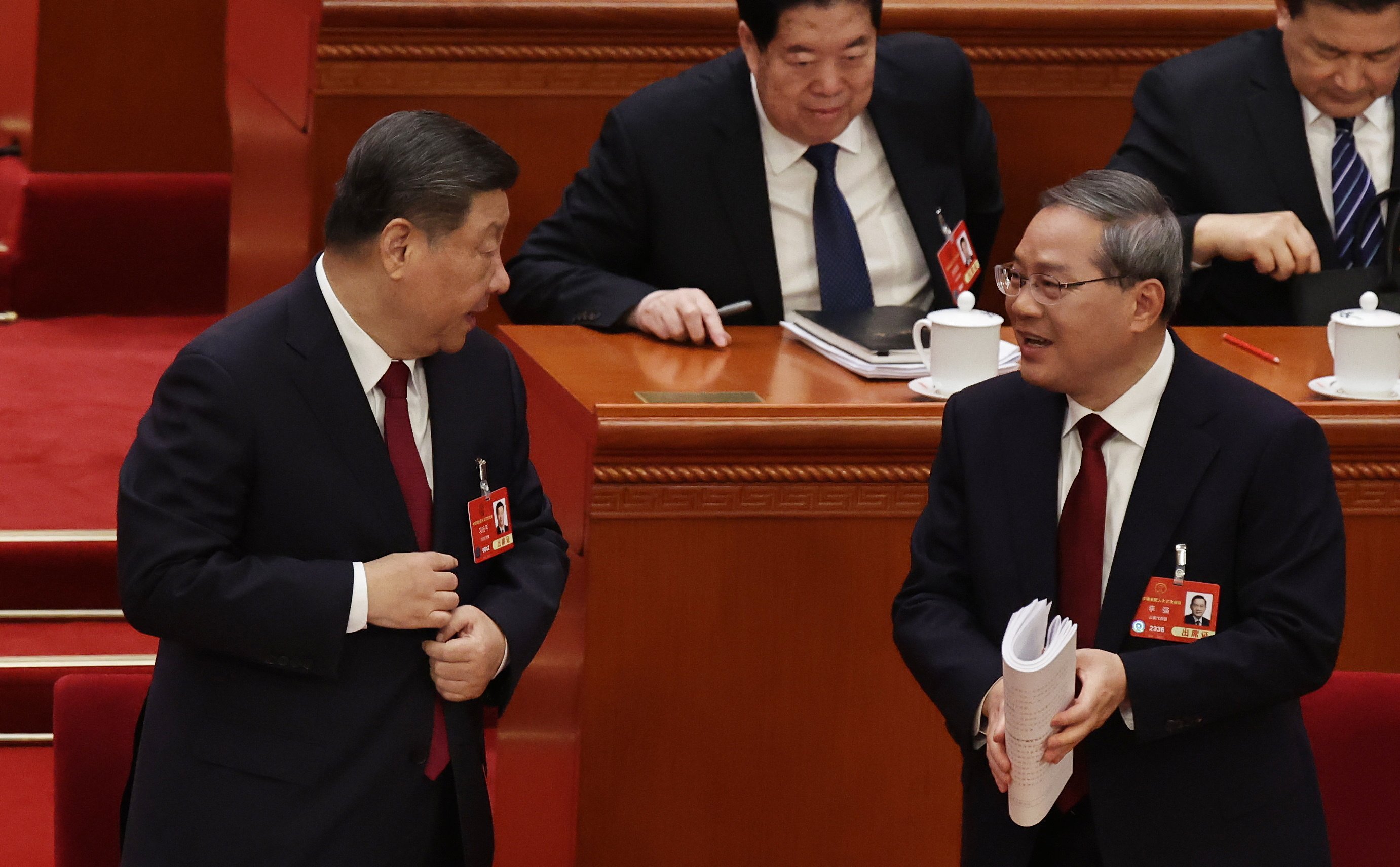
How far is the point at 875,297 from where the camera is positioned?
3023 millimetres

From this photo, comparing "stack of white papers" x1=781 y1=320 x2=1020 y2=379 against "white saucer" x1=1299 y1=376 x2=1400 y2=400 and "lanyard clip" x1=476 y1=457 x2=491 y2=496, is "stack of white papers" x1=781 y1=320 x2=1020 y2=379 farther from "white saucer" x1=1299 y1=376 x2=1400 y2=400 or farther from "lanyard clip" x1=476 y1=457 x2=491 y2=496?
"lanyard clip" x1=476 y1=457 x2=491 y2=496

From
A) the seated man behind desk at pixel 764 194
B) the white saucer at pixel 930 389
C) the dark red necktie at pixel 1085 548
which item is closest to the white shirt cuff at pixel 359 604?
the dark red necktie at pixel 1085 548

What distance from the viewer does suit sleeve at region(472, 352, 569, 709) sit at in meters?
1.92

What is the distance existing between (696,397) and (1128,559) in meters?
0.75

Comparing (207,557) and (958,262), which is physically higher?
(958,262)

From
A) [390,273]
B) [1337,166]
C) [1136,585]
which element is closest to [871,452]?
[1136,585]

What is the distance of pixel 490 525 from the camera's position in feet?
6.31

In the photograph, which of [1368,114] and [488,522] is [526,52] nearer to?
[1368,114]

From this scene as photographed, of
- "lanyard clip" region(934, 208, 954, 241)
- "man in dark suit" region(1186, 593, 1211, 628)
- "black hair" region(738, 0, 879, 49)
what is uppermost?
"black hair" region(738, 0, 879, 49)

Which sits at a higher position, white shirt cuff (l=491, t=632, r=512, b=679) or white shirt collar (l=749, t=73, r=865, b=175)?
white shirt collar (l=749, t=73, r=865, b=175)

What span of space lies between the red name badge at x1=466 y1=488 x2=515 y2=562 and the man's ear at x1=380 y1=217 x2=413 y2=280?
0.86 feet

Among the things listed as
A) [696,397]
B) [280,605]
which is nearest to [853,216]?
[696,397]

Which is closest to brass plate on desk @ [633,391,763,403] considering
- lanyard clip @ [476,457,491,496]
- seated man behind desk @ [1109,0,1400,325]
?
lanyard clip @ [476,457,491,496]

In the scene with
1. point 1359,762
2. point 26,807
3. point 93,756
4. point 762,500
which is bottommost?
point 26,807
